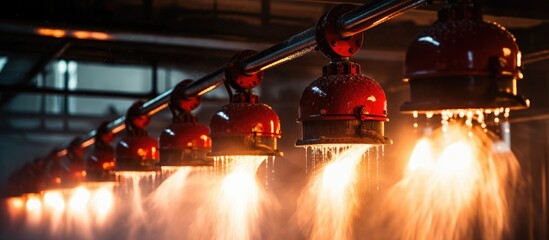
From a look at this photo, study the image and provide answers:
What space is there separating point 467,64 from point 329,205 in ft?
18.9

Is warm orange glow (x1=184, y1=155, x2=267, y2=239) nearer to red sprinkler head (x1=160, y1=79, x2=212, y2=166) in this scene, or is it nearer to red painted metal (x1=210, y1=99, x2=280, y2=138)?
red sprinkler head (x1=160, y1=79, x2=212, y2=166)

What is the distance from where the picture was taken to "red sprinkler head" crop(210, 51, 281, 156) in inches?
133

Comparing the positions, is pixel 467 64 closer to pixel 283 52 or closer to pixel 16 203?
pixel 283 52

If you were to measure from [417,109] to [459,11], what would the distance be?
0.26m

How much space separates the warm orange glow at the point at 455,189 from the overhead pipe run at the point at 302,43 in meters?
3.98

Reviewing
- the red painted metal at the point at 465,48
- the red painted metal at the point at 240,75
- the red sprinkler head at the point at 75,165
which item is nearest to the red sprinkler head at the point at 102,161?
the red sprinkler head at the point at 75,165

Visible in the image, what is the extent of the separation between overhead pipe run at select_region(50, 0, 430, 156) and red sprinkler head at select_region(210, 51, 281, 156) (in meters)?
0.16

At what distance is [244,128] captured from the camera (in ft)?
11.1

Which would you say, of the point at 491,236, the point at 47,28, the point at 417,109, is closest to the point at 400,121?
the point at 491,236

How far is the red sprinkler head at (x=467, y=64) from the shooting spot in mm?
2061

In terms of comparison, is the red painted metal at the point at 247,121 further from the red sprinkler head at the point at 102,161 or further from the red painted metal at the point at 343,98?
the red sprinkler head at the point at 102,161

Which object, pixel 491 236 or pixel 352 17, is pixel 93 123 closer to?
pixel 491 236

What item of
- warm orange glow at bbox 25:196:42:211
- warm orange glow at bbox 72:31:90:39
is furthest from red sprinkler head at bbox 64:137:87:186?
warm orange glow at bbox 25:196:42:211

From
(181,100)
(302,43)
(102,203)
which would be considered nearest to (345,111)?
(302,43)
